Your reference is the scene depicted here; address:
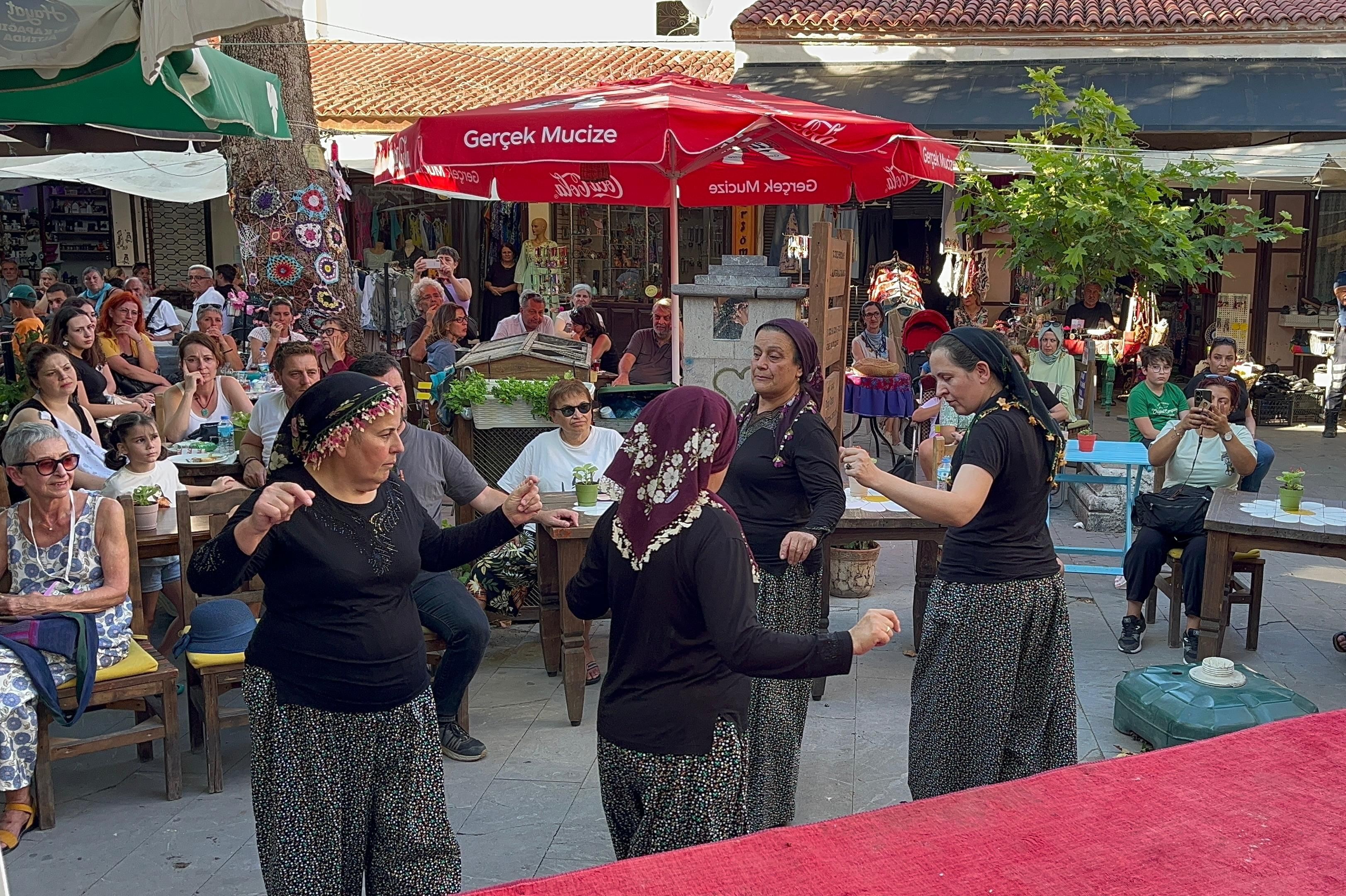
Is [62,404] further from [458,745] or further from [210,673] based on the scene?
[458,745]

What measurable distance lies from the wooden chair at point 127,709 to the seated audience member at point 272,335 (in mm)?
5344

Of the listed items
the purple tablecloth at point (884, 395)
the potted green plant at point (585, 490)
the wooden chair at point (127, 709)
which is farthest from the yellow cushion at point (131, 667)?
the purple tablecloth at point (884, 395)

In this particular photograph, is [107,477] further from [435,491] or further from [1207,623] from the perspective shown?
[1207,623]

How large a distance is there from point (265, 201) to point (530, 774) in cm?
Answer: 705

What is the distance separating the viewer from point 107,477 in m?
6.06

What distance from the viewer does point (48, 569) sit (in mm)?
4355

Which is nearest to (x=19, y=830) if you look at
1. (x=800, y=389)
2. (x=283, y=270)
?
(x=800, y=389)

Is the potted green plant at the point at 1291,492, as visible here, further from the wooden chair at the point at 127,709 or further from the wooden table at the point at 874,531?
the wooden chair at the point at 127,709

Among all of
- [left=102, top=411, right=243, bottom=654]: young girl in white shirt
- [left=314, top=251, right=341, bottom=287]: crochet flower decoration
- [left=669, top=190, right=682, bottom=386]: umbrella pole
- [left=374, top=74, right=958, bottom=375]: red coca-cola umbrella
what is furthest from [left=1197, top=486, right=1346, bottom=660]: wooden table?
[left=314, top=251, right=341, bottom=287]: crochet flower decoration

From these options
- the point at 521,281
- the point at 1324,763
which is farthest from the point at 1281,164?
the point at 1324,763

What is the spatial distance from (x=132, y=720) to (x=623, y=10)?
17284 mm

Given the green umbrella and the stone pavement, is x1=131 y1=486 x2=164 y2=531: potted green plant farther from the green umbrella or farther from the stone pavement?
the green umbrella

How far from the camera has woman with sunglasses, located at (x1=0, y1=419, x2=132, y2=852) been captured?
4098 millimetres

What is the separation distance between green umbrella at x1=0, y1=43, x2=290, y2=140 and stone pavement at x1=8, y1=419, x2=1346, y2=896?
8.39 feet
